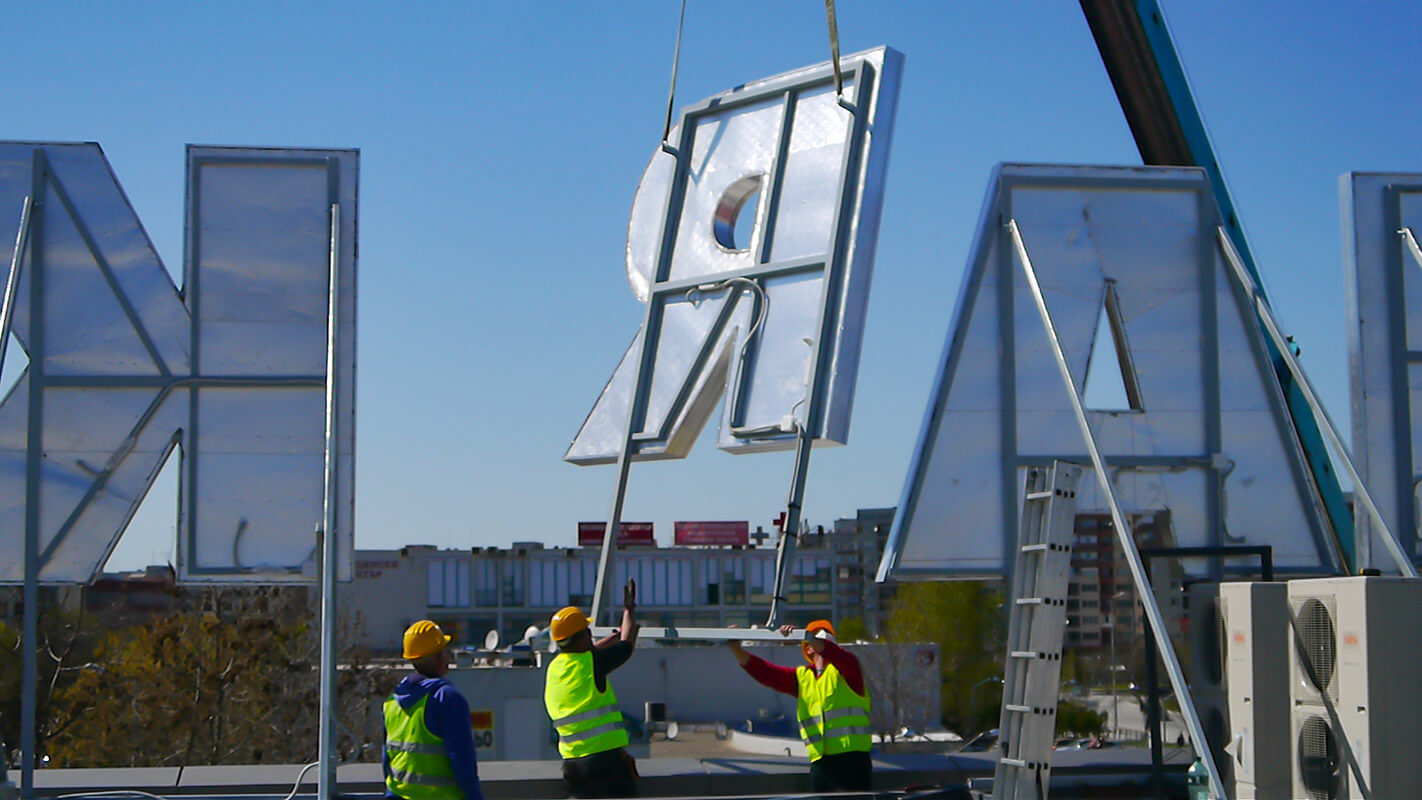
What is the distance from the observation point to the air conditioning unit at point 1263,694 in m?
7.82

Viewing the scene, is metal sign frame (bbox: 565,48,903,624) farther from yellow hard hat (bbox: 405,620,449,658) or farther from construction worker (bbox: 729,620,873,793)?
yellow hard hat (bbox: 405,620,449,658)

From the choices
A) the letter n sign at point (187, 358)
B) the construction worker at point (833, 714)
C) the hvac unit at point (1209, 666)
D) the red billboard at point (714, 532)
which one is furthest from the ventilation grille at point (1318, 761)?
the red billboard at point (714, 532)

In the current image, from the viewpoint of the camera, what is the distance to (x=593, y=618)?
10.0 m

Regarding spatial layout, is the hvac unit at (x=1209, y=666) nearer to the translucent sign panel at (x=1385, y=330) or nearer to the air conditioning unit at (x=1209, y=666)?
the air conditioning unit at (x=1209, y=666)

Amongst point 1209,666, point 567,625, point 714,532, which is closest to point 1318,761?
point 1209,666

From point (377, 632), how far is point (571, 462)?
2994 inches

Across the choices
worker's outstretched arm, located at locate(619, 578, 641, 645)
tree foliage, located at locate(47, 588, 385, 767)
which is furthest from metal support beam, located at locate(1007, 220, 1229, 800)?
tree foliage, located at locate(47, 588, 385, 767)

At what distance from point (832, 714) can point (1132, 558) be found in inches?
79.2

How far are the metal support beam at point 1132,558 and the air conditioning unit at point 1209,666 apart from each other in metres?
0.11

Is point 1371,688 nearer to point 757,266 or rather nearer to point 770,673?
point 770,673

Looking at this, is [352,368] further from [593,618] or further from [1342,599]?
[1342,599]

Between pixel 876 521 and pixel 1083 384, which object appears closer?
pixel 1083 384

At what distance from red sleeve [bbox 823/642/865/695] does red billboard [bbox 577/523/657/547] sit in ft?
231

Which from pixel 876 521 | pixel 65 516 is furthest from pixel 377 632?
pixel 65 516
